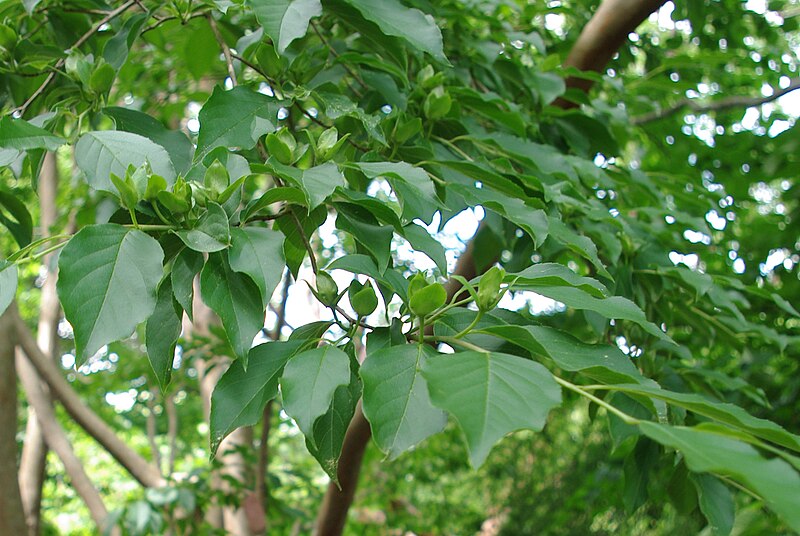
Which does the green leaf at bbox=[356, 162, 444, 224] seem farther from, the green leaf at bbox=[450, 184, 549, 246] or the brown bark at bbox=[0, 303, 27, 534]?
the brown bark at bbox=[0, 303, 27, 534]

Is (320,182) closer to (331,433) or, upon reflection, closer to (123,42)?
(331,433)

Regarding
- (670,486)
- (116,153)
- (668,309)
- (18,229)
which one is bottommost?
(670,486)

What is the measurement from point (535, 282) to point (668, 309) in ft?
2.28

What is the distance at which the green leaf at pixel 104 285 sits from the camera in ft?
2.10

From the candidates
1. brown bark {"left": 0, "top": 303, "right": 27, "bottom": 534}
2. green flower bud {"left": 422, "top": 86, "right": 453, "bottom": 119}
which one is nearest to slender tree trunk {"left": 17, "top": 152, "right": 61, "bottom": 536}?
brown bark {"left": 0, "top": 303, "right": 27, "bottom": 534}

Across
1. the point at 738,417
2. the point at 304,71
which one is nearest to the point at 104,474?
the point at 304,71

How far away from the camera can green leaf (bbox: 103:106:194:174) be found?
97 cm

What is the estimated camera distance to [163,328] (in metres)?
0.77

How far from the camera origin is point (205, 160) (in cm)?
78

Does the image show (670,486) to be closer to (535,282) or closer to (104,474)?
(535,282)

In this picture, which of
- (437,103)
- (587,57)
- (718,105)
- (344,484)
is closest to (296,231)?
(437,103)

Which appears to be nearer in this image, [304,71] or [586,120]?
[304,71]

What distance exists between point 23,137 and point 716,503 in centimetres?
90

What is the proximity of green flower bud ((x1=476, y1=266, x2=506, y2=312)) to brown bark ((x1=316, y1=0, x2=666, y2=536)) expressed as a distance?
2.90ft
